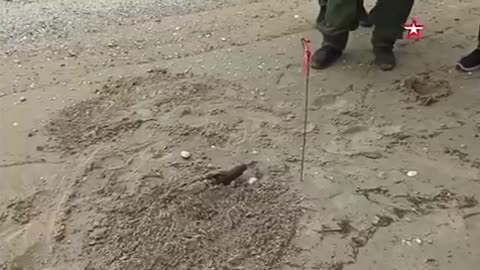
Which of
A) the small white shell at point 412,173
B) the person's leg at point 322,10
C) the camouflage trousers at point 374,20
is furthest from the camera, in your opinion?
the person's leg at point 322,10

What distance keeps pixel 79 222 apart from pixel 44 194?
19cm

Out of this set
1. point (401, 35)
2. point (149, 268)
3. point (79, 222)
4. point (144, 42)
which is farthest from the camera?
point (144, 42)

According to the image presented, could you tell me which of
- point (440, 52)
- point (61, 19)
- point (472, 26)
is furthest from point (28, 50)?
point (472, 26)

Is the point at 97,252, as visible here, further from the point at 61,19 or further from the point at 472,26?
the point at 472,26

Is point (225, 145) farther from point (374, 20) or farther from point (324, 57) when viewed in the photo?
point (374, 20)

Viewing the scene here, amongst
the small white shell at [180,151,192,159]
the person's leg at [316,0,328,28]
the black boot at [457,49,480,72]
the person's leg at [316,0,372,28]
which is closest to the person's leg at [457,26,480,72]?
the black boot at [457,49,480,72]

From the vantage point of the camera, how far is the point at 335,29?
9.51 feet

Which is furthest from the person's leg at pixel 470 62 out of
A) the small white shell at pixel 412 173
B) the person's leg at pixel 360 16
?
the small white shell at pixel 412 173

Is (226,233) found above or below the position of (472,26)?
above

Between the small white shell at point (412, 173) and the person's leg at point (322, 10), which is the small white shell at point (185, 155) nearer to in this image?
the small white shell at point (412, 173)

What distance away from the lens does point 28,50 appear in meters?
3.10

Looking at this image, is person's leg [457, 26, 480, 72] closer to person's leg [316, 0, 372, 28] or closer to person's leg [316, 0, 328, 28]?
person's leg [316, 0, 372, 28]

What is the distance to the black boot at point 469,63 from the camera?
115 inches

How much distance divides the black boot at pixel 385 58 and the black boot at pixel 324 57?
0.53 ft
